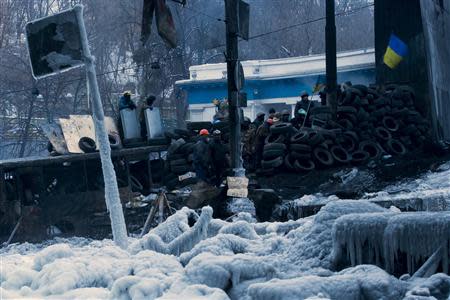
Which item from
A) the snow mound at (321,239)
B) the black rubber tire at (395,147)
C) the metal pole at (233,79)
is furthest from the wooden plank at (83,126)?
the snow mound at (321,239)

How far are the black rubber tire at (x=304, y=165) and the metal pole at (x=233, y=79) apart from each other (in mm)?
3738

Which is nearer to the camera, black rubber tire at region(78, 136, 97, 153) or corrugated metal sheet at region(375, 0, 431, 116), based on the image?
black rubber tire at region(78, 136, 97, 153)

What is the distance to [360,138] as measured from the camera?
19.7m

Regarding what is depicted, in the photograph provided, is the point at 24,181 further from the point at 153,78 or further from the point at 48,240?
the point at 153,78

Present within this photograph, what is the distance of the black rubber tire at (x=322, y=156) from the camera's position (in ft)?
60.4

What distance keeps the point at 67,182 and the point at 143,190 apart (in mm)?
1956

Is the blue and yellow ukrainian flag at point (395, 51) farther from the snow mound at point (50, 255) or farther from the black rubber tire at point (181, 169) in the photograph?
the snow mound at point (50, 255)

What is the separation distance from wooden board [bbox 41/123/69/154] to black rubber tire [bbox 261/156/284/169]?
16.3ft

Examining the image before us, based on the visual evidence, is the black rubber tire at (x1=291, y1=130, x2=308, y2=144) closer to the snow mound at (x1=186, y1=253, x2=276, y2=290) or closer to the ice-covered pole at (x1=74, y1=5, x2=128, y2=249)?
the ice-covered pole at (x1=74, y1=5, x2=128, y2=249)

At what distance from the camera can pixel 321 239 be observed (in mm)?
6816

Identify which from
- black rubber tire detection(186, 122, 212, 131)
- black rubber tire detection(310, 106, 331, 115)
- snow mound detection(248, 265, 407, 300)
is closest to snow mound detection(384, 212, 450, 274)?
snow mound detection(248, 265, 407, 300)

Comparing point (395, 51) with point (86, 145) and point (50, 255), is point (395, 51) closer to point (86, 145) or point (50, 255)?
point (86, 145)

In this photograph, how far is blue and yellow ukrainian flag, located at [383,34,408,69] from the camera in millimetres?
20578

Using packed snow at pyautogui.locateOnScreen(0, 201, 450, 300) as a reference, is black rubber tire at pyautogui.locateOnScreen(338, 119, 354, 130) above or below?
above
